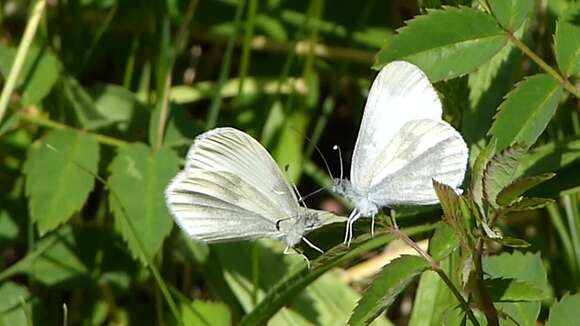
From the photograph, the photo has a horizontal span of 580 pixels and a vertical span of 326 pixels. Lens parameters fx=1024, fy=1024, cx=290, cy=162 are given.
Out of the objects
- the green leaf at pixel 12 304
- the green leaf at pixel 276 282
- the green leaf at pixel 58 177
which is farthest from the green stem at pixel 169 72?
the green leaf at pixel 12 304

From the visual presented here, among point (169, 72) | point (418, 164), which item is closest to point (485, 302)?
point (418, 164)

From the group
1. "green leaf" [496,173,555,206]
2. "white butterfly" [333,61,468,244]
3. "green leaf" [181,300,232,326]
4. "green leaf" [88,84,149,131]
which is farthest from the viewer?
"green leaf" [88,84,149,131]

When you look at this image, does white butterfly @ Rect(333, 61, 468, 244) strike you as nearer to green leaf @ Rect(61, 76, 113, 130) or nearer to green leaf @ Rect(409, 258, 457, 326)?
green leaf @ Rect(409, 258, 457, 326)

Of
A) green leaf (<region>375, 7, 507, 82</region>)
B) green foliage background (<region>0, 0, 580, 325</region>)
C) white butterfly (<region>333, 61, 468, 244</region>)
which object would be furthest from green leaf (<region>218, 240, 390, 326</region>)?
green leaf (<region>375, 7, 507, 82</region>)

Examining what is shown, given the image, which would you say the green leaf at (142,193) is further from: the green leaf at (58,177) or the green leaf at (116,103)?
the green leaf at (116,103)

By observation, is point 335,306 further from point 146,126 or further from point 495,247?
point 146,126
